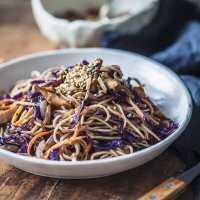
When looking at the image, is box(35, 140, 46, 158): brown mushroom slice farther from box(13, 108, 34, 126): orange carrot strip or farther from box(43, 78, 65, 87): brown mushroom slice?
box(43, 78, 65, 87): brown mushroom slice

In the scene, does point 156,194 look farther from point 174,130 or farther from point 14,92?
point 14,92

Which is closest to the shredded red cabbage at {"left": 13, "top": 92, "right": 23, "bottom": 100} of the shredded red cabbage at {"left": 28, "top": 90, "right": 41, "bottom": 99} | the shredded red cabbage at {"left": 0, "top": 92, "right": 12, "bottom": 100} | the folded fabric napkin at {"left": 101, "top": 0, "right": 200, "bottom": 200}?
the shredded red cabbage at {"left": 0, "top": 92, "right": 12, "bottom": 100}

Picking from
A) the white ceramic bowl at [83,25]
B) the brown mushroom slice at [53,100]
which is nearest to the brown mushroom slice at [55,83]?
the brown mushroom slice at [53,100]

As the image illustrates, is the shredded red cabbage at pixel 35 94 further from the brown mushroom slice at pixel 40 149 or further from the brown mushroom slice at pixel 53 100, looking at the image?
the brown mushroom slice at pixel 40 149

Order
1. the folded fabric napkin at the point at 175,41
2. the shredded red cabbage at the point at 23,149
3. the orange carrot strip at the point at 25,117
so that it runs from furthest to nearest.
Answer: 1. the folded fabric napkin at the point at 175,41
2. the orange carrot strip at the point at 25,117
3. the shredded red cabbage at the point at 23,149

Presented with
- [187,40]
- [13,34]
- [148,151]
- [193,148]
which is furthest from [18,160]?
[13,34]
